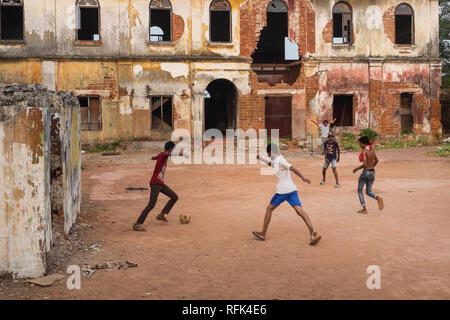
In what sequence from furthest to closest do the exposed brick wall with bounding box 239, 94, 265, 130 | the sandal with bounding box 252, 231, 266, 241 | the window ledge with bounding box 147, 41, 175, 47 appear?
1. the exposed brick wall with bounding box 239, 94, 265, 130
2. the window ledge with bounding box 147, 41, 175, 47
3. the sandal with bounding box 252, 231, 266, 241

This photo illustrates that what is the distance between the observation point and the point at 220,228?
816 cm

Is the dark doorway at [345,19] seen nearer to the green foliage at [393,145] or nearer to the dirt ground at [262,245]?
the green foliage at [393,145]

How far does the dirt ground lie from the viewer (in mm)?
5188

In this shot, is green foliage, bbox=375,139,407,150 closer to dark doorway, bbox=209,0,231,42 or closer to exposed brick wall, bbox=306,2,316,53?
exposed brick wall, bbox=306,2,316,53

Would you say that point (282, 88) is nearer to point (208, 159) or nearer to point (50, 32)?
point (208, 159)

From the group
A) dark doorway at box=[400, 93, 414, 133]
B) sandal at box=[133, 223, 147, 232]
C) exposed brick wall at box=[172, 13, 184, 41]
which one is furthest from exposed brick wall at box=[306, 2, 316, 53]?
sandal at box=[133, 223, 147, 232]

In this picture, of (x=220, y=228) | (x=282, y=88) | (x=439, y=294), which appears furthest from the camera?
(x=282, y=88)

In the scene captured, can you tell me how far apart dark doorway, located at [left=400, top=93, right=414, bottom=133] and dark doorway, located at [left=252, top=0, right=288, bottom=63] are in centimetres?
720

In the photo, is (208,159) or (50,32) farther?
(50,32)

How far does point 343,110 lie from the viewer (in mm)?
24062

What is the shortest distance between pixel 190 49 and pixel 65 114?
50.8 feet

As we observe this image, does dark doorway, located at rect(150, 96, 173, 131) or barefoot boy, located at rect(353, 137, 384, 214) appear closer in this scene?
barefoot boy, located at rect(353, 137, 384, 214)

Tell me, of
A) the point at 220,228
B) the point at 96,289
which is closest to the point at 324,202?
the point at 220,228

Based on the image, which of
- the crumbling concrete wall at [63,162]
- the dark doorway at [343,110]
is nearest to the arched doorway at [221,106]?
the dark doorway at [343,110]
